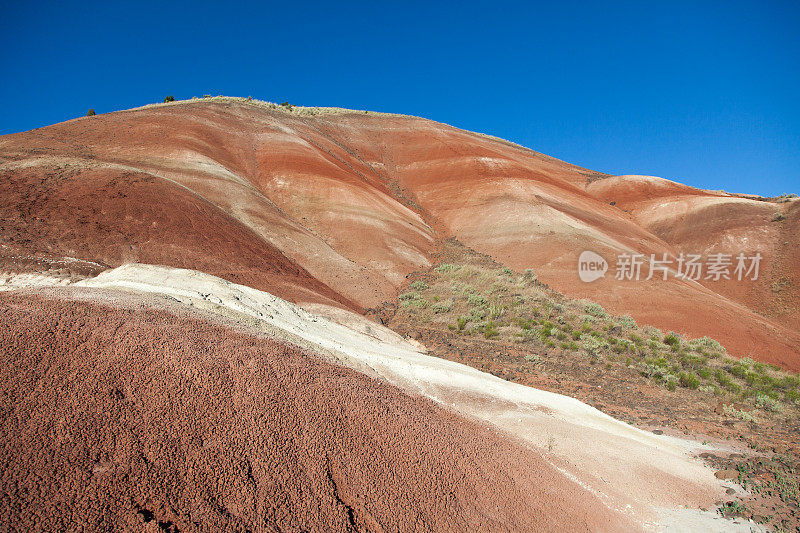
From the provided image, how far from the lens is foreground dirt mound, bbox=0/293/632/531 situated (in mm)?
2883

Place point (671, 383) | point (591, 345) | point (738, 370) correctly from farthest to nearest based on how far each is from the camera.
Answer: point (591, 345)
point (738, 370)
point (671, 383)

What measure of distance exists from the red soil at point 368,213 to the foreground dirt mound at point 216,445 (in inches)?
417

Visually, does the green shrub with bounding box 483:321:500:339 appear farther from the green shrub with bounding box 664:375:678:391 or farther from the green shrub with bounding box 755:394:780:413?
the green shrub with bounding box 755:394:780:413

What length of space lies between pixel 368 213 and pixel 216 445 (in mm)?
26965

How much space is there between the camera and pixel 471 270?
25.9 metres

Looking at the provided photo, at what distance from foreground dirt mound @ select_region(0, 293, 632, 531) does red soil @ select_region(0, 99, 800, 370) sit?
417 inches

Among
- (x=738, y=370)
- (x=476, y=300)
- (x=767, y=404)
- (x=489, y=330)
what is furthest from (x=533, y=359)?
(x=738, y=370)

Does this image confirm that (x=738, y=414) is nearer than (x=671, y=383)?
Yes

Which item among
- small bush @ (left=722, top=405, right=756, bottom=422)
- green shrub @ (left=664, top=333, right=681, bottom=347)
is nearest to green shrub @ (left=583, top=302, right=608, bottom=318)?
green shrub @ (left=664, top=333, right=681, bottom=347)

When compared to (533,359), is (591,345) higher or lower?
higher

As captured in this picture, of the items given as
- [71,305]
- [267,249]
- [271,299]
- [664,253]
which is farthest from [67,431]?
[664,253]

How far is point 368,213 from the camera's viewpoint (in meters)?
30.0

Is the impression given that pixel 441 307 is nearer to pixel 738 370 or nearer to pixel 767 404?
pixel 738 370

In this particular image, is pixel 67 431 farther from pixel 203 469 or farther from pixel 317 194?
pixel 317 194
